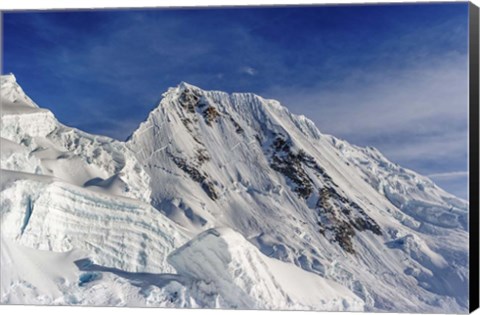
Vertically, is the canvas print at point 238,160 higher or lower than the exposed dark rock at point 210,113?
lower

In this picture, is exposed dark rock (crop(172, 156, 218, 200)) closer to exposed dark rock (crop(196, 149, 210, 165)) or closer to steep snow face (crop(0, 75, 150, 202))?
exposed dark rock (crop(196, 149, 210, 165))

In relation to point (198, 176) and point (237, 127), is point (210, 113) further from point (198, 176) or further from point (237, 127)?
point (198, 176)

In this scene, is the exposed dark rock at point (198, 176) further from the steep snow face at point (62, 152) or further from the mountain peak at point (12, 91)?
the mountain peak at point (12, 91)

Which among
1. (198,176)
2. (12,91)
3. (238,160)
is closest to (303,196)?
(238,160)

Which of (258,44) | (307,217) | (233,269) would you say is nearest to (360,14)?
(258,44)

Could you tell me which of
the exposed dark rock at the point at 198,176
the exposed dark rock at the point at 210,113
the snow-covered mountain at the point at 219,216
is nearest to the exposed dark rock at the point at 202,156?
the snow-covered mountain at the point at 219,216
